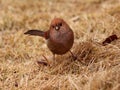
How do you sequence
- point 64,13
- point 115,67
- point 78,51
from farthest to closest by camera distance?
point 64,13 < point 78,51 < point 115,67

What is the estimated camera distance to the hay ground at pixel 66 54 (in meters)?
4.16

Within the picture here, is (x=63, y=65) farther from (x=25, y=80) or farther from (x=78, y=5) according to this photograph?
(x=78, y=5)

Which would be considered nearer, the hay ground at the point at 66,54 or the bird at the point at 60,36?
the hay ground at the point at 66,54

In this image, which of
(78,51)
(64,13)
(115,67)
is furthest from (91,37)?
(64,13)

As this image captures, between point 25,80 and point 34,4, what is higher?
point 34,4

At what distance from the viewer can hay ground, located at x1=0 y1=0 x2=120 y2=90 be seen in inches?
164

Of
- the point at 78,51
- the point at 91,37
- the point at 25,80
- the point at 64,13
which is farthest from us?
the point at 64,13

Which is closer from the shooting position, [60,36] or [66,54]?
[60,36]

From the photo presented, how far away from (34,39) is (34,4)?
147 cm

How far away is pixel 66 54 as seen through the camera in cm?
486

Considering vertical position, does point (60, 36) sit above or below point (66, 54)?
above

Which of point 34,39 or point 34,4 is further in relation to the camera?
point 34,4

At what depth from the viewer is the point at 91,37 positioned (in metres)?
5.13

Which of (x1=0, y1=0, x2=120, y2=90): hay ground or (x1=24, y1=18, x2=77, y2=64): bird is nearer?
(x1=0, y1=0, x2=120, y2=90): hay ground
